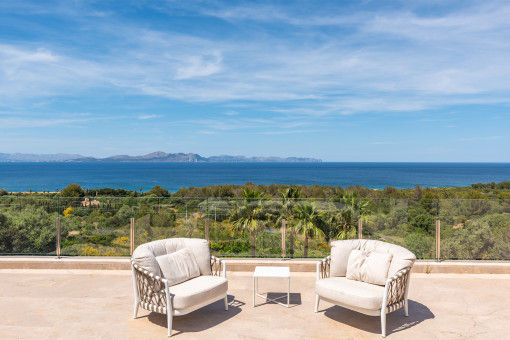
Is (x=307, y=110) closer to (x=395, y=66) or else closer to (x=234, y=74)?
(x=234, y=74)

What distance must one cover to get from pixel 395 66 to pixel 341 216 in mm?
17672

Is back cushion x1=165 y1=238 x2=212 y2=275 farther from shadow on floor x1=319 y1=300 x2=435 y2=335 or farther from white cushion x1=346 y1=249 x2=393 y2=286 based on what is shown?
white cushion x1=346 y1=249 x2=393 y2=286

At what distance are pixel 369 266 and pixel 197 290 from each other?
2.21m

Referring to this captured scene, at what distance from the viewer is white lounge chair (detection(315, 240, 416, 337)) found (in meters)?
3.94

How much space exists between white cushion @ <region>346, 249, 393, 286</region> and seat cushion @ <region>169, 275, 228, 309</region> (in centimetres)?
171

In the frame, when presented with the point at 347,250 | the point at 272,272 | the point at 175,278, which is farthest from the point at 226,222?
the point at 347,250

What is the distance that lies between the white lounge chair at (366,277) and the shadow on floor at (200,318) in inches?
44.9

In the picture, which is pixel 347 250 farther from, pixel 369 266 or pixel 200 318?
pixel 200 318

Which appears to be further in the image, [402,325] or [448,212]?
[448,212]

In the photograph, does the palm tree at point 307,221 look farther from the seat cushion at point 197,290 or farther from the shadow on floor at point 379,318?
the seat cushion at point 197,290

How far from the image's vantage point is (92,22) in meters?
17.0

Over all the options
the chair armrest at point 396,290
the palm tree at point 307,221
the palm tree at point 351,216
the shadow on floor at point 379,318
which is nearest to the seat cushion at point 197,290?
the shadow on floor at point 379,318

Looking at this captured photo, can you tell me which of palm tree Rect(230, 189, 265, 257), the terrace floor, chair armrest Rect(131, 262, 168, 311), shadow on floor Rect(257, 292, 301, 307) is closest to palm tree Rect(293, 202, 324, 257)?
palm tree Rect(230, 189, 265, 257)

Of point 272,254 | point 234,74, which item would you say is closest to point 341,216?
point 272,254
